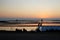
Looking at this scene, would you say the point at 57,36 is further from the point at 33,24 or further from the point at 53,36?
the point at 33,24

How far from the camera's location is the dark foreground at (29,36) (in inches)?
110

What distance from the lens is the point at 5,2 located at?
9.72 feet

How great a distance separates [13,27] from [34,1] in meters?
0.68

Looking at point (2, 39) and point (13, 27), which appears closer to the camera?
point (2, 39)

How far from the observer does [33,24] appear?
2951 millimetres

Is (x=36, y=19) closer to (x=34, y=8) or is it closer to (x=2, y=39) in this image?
(x=34, y=8)

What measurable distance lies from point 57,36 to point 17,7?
0.99m

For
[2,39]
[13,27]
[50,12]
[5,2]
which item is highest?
[5,2]

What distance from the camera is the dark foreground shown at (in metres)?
2.80

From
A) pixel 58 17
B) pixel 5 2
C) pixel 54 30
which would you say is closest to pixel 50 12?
pixel 58 17

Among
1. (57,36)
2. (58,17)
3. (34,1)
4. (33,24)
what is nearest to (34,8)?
(34,1)

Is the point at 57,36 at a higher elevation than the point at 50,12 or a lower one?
lower

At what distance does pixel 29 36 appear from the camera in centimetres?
285

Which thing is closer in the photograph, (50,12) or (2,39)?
(2,39)
